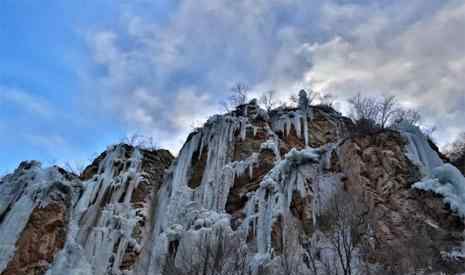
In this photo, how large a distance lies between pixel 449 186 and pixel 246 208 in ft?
25.2

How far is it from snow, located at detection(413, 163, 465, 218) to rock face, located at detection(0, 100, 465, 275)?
0.21 metres

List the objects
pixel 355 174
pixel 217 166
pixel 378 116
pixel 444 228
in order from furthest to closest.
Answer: pixel 378 116, pixel 217 166, pixel 355 174, pixel 444 228

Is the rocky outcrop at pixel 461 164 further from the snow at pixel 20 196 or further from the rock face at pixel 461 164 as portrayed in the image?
the snow at pixel 20 196

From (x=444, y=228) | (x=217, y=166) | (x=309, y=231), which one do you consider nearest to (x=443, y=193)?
(x=444, y=228)

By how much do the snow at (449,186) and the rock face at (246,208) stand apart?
0.21 meters

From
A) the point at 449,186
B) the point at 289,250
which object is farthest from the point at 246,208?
the point at 449,186

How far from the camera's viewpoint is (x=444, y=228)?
45.7ft

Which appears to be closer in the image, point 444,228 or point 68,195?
point 444,228

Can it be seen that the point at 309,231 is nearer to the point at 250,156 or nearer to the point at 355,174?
the point at 355,174

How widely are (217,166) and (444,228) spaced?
10136 mm

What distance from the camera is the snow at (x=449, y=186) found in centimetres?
1416

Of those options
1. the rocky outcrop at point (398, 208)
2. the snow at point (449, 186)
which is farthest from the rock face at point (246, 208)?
the snow at point (449, 186)

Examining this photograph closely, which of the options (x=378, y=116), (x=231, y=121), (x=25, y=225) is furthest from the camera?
(x=378, y=116)

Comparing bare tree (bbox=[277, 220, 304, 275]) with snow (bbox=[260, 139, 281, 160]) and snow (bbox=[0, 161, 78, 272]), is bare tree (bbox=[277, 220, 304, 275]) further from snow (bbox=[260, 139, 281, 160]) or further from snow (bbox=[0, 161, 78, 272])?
snow (bbox=[0, 161, 78, 272])
